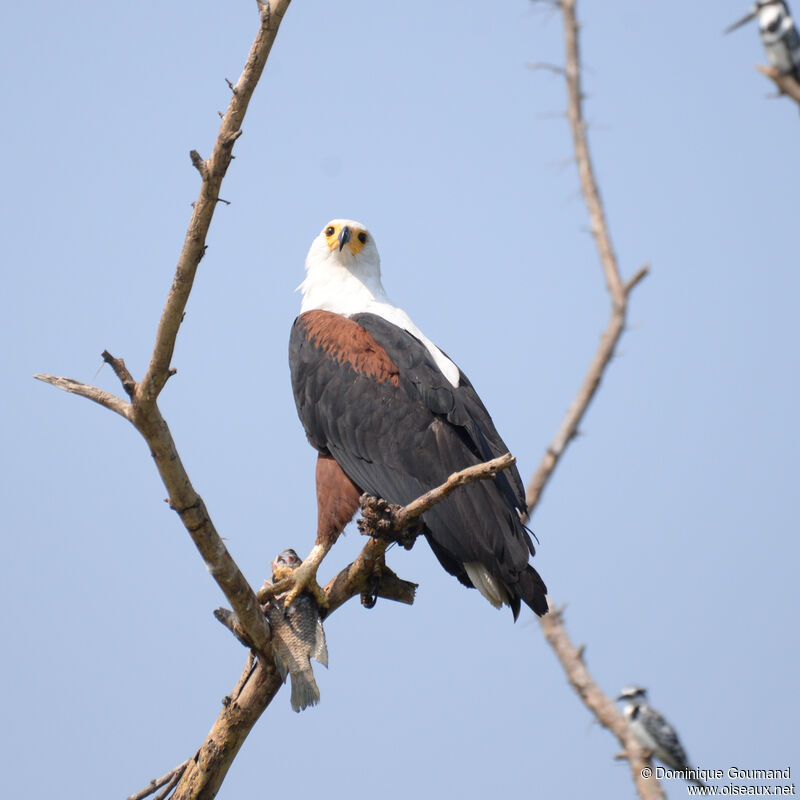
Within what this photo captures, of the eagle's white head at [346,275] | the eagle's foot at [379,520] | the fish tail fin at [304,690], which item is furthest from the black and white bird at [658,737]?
the eagle's white head at [346,275]

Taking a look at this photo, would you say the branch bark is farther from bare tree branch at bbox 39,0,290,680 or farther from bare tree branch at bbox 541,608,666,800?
bare tree branch at bbox 39,0,290,680

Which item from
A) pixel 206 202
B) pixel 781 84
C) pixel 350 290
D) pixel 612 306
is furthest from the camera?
pixel 612 306

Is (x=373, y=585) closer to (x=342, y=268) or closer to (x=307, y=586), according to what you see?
(x=307, y=586)

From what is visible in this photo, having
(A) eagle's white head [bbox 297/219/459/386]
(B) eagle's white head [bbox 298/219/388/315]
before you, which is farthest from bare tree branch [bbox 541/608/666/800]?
(B) eagle's white head [bbox 298/219/388/315]

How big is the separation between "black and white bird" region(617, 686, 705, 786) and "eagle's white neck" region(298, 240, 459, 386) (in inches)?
87.8

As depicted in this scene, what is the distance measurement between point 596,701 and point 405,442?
74.4 inches

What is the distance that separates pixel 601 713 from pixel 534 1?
5.84 m

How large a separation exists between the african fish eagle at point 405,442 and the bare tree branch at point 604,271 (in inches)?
80.6

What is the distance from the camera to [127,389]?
11.3ft

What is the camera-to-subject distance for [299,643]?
4375 mm

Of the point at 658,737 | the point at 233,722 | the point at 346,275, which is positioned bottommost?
the point at 658,737

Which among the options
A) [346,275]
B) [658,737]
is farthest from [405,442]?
[658,737]

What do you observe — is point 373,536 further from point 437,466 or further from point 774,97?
point 774,97

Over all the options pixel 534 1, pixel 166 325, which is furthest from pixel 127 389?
pixel 534 1
